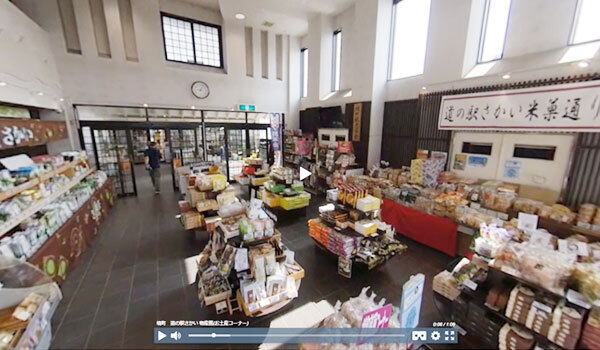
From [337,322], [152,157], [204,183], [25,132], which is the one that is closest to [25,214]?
[25,132]

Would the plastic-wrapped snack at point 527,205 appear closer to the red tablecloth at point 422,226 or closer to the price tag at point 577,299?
the red tablecloth at point 422,226

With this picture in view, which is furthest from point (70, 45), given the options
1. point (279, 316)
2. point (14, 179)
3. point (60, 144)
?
point (279, 316)

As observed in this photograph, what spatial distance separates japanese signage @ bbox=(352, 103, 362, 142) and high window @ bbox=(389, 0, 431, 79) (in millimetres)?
1157

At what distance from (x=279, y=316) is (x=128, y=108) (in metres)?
7.43

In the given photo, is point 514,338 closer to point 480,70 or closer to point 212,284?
point 212,284

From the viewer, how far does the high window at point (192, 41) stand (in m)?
7.23

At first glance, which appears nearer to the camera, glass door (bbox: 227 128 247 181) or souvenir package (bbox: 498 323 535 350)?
souvenir package (bbox: 498 323 535 350)

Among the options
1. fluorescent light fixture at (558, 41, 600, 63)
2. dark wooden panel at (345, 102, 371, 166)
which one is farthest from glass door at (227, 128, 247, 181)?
fluorescent light fixture at (558, 41, 600, 63)

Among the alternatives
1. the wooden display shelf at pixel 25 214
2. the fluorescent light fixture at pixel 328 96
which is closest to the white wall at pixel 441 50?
the fluorescent light fixture at pixel 328 96

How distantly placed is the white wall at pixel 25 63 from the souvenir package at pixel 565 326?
22.7 feet

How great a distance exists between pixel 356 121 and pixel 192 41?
20.6 feet

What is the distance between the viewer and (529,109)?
356cm

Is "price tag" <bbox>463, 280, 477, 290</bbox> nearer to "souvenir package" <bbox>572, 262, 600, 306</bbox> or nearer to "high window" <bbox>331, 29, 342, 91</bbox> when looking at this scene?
"souvenir package" <bbox>572, 262, 600, 306</bbox>

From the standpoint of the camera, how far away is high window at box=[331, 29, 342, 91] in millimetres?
7340
